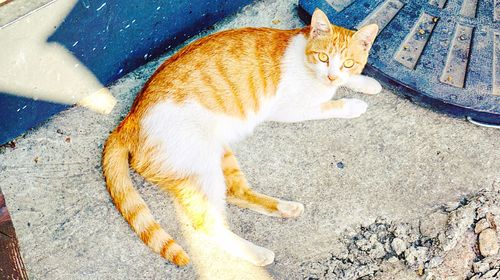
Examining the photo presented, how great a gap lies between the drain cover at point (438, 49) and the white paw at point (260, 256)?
1072mm

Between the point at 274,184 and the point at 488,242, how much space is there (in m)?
0.95

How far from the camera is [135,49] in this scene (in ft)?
8.55

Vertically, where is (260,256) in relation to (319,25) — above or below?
below

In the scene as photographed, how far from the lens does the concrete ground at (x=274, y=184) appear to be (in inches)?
83.3

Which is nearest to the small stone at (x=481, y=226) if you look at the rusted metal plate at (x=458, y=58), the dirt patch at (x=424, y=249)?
the dirt patch at (x=424, y=249)

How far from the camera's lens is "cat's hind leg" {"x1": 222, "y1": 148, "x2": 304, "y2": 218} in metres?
2.20

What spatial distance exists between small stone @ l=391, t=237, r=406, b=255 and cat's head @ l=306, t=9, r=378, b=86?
2.42 feet

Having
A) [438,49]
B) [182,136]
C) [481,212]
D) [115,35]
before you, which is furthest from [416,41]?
[115,35]

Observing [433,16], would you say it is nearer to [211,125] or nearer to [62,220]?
[211,125]

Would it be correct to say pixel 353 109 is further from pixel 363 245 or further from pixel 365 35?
pixel 363 245

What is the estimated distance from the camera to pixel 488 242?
212cm

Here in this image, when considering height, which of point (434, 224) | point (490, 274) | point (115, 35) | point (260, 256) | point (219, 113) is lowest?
point (490, 274)

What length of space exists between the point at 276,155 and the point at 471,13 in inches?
49.0

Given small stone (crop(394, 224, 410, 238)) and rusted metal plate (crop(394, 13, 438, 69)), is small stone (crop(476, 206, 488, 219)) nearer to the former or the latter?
small stone (crop(394, 224, 410, 238))
